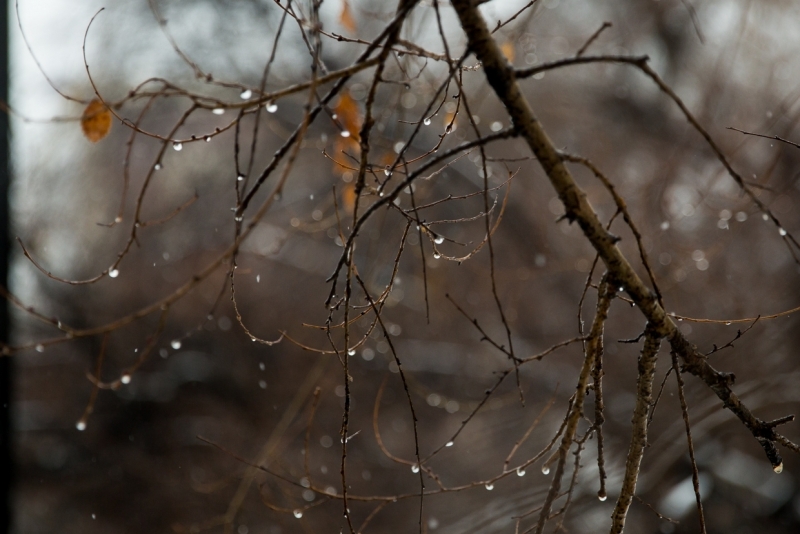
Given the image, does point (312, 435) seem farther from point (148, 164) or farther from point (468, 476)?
point (148, 164)

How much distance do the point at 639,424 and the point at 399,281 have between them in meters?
2.25

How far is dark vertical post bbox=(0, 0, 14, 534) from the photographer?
1914 mm

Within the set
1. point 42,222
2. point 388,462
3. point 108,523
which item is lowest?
point 108,523

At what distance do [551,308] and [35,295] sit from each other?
2278 mm

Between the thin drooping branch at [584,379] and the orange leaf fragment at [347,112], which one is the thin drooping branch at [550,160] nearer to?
the thin drooping branch at [584,379]

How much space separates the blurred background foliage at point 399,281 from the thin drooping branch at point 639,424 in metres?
1.40

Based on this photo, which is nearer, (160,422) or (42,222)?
(42,222)

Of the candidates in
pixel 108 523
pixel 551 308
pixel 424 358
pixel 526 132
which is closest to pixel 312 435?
pixel 424 358

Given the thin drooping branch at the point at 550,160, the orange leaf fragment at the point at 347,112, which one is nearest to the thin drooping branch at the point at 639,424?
the thin drooping branch at the point at 550,160

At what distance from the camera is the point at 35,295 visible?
255 centimetres

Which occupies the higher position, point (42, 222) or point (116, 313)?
point (42, 222)

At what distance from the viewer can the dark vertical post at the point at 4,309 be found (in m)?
1.91

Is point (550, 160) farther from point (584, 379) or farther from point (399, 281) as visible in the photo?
point (399, 281)

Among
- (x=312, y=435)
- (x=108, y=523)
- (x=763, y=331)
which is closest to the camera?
(x=763, y=331)
